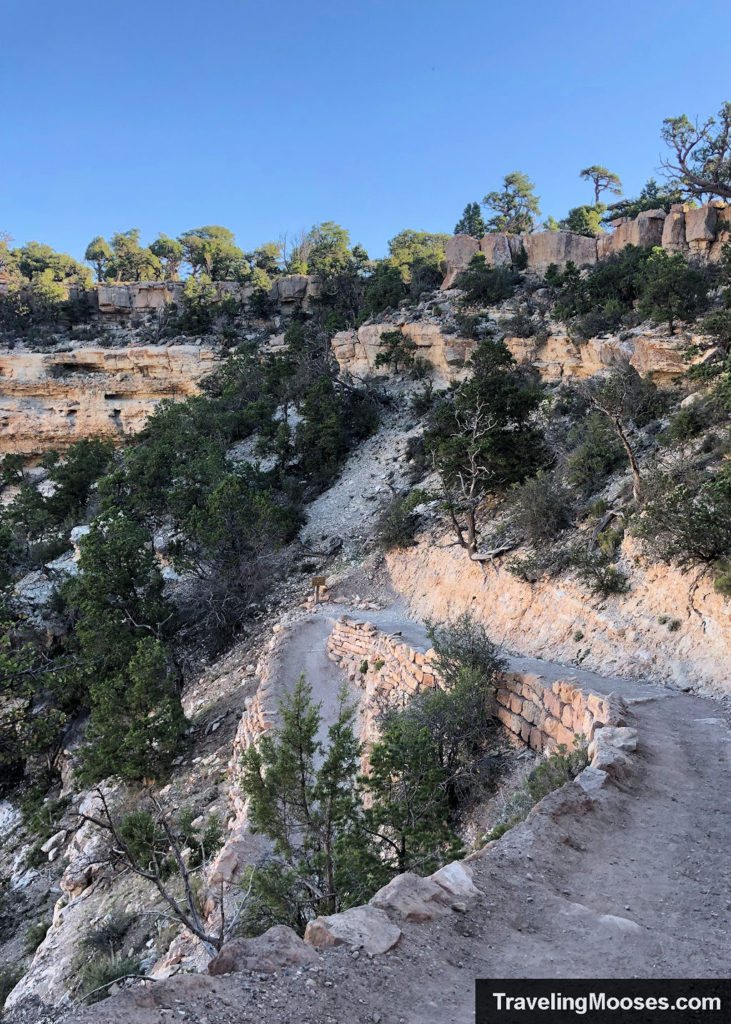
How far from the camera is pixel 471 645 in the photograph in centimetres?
915

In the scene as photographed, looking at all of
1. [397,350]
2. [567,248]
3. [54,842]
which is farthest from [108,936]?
[567,248]

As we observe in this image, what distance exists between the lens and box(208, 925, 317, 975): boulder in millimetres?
3242

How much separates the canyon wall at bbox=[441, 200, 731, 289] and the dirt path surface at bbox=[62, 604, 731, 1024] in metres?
28.3

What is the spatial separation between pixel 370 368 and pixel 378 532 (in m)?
13.7

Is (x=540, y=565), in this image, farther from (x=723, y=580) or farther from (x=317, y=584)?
(x=317, y=584)

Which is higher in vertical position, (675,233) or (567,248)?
(567,248)

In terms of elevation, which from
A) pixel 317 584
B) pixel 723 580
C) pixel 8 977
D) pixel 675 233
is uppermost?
pixel 675 233

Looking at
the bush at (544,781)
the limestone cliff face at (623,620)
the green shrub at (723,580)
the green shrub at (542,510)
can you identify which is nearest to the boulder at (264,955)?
the bush at (544,781)

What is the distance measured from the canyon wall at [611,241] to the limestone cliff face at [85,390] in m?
16.9

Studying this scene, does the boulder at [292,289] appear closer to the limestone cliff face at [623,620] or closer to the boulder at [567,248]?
the boulder at [567,248]

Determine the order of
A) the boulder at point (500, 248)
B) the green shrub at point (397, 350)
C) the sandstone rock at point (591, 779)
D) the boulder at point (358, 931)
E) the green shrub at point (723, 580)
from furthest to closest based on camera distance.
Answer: the boulder at point (500, 248), the green shrub at point (397, 350), the green shrub at point (723, 580), the sandstone rock at point (591, 779), the boulder at point (358, 931)

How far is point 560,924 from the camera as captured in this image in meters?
3.83

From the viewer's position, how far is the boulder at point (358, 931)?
3.48 meters

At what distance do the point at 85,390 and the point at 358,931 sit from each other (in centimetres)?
3856
